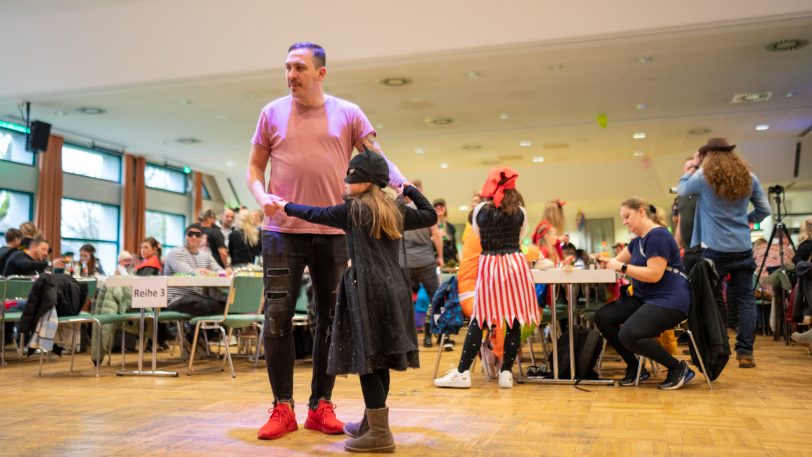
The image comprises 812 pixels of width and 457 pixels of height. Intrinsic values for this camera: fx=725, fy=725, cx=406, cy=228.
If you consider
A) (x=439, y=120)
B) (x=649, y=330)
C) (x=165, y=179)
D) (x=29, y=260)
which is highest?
(x=439, y=120)

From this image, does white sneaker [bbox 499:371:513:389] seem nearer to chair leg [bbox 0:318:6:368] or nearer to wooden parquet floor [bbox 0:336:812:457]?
wooden parquet floor [bbox 0:336:812:457]

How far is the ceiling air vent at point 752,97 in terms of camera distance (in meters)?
11.2

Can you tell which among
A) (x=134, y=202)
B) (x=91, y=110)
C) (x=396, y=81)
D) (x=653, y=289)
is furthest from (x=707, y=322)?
(x=134, y=202)

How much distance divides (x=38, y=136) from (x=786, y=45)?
36.2 feet

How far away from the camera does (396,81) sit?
10.0 metres

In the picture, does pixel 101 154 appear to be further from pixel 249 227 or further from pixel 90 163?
pixel 249 227

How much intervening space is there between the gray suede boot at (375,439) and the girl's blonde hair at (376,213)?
23.5 inches

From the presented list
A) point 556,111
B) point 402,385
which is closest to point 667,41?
point 556,111

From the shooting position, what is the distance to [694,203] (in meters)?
5.11

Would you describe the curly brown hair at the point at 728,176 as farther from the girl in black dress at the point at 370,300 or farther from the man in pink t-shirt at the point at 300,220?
the girl in black dress at the point at 370,300

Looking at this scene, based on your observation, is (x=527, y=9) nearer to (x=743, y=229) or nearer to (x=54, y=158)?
(x=743, y=229)

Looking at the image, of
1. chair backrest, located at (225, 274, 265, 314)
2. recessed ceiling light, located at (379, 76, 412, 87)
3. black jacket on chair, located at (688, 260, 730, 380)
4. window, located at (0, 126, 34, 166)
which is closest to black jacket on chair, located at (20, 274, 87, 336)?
chair backrest, located at (225, 274, 265, 314)

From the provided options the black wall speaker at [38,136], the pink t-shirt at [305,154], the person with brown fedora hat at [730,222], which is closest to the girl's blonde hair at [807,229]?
the person with brown fedora hat at [730,222]

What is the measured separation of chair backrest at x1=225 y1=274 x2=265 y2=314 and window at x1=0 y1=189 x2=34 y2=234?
29.8 ft
